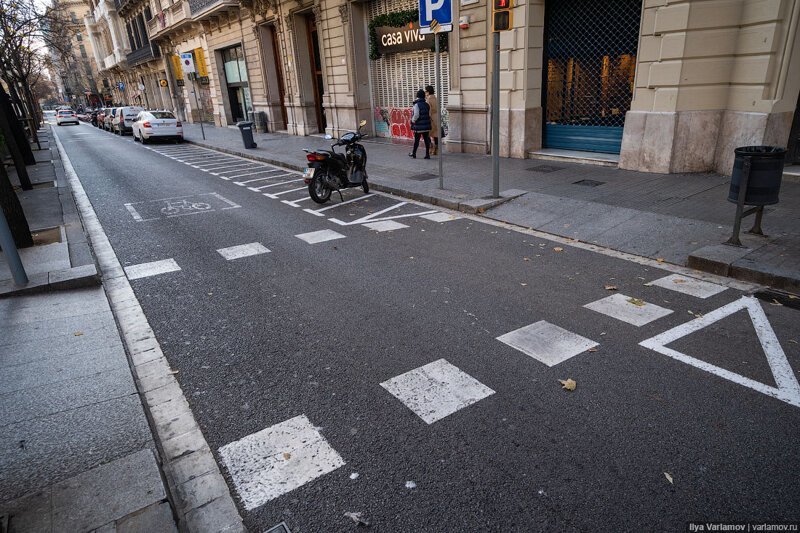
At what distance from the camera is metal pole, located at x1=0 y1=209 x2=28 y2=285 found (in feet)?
17.7

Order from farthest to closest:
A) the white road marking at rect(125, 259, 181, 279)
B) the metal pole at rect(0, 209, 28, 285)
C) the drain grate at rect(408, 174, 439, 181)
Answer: the drain grate at rect(408, 174, 439, 181) → the white road marking at rect(125, 259, 181, 279) → the metal pole at rect(0, 209, 28, 285)

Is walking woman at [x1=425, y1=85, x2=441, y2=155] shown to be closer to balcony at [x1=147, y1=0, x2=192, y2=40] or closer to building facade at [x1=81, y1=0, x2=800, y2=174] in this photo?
building facade at [x1=81, y1=0, x2=800, y2=174]

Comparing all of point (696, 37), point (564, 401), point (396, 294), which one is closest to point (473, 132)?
point (696, 37)

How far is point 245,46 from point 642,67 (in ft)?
75.5

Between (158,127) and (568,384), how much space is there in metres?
26.0

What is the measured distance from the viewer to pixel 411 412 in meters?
3.41

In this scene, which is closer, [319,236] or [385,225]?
[319,236]

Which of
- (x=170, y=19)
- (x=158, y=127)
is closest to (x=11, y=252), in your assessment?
(x=158, y=127)

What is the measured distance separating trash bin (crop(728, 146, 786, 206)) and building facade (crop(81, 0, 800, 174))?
3.89 metres

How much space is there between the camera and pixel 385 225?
8.31 meters

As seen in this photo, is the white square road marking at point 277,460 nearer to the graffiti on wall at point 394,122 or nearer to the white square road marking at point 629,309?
the white square road marking at point 629,309

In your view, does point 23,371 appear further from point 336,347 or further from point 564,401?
point 564,401

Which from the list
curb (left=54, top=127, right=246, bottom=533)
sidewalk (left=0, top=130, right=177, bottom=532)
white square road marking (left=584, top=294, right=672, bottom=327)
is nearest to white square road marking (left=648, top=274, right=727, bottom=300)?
white square road marking (left=584, top=294, right=672, bottom=327)

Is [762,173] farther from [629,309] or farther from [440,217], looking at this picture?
[440,217]
